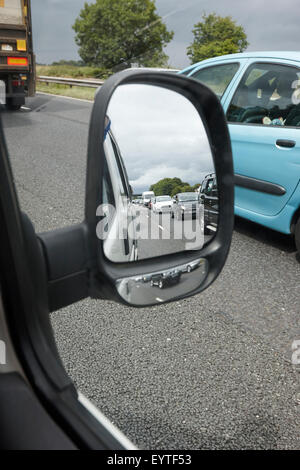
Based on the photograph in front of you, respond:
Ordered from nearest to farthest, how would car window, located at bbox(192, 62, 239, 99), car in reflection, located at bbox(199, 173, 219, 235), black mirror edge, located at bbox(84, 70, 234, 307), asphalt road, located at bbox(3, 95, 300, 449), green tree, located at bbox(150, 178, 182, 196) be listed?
black mirror edge, located at bbox(84, 70, 234, 307) → green tree, located at bbox(150, 178, 182, 196) → car in reflection, located at bbox(199, 173, 219, 235) → asphalt road, located at bbox(3, 95, 300, 449) → car window, located at bbox(192, 62, 239, 99)

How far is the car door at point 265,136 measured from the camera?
3.33 meters

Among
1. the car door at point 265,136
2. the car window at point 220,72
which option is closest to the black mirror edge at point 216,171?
the car door at point 265,136

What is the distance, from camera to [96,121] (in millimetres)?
645

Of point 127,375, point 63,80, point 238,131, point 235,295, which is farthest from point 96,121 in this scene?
point 238,131

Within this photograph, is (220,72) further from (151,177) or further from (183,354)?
(151,177)

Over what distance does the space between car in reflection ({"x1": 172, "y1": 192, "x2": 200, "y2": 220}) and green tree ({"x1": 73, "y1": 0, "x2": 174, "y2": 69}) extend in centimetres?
26

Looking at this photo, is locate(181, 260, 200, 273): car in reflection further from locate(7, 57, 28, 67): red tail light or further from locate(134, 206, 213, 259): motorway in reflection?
locate(7, 57, 28, 67): red tail light

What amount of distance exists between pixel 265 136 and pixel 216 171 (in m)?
2.73

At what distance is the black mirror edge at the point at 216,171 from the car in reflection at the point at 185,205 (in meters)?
0.08

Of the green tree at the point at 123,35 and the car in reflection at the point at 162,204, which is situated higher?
the green tree at the point at 123,35

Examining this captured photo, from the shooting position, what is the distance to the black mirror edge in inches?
25.7

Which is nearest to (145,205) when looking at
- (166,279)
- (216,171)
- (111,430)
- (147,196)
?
(147,196)

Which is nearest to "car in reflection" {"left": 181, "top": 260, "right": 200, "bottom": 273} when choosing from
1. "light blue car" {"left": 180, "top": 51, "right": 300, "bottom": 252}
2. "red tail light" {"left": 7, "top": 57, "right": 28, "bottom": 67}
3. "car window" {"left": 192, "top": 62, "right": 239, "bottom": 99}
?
"red tail light" {"left": 7, "top": 57, "right": 28, "bottom": 67}

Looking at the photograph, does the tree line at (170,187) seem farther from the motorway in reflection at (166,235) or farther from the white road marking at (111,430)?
the white road marking at (111,430)
